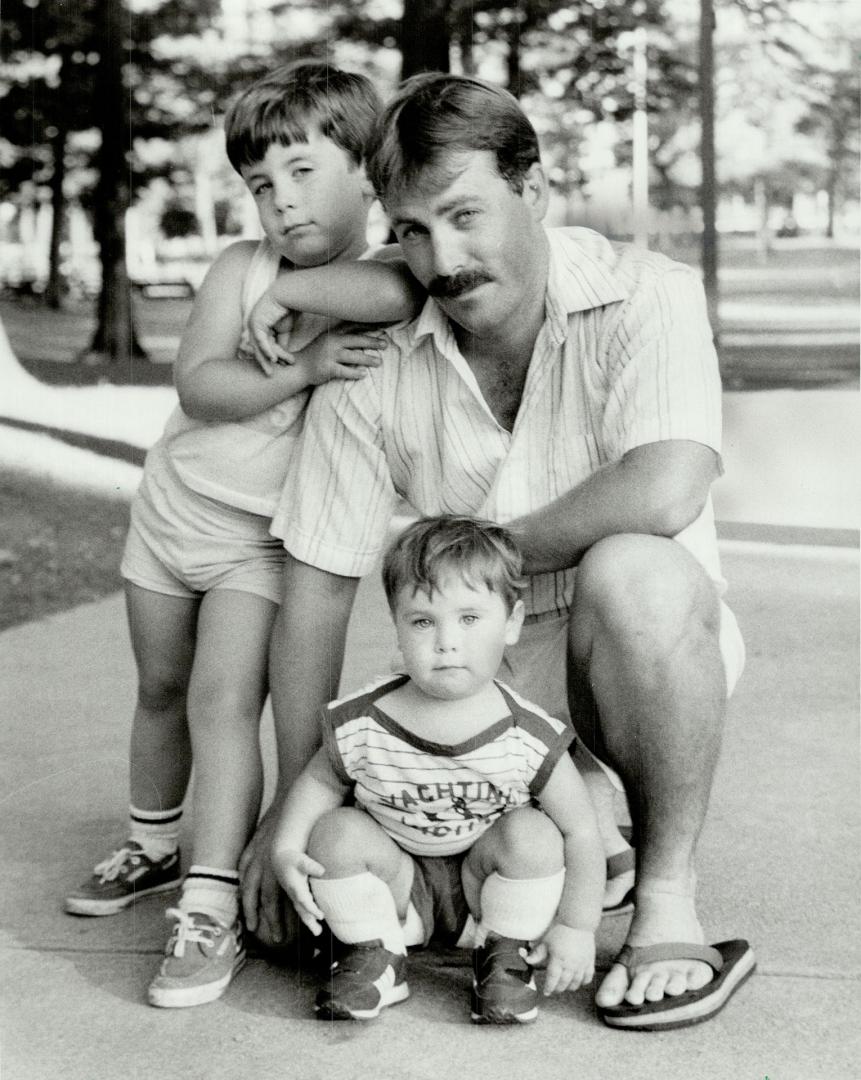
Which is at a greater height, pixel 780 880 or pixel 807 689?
pixel 780 880

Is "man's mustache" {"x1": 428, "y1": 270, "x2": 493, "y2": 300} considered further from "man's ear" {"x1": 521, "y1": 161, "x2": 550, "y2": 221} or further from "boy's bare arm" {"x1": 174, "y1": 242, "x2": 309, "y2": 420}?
"boy's bare arm" {"x1": 174, "y1": 242, "x2": 309, "y2": 420}

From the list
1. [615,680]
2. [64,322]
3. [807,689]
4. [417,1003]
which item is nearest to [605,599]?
[615,680]

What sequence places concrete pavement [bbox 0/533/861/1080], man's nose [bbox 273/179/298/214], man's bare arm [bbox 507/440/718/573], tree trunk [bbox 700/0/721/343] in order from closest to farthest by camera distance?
1. concrete pavement [bbox 0/533/861/1080]
2. man's bare arm [bbox 507/440/718/573]
3. man's nose [bbox 273/179/298/214]
4. tree trunk [bbox 700/0/721/343]

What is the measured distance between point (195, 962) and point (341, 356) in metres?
0.93

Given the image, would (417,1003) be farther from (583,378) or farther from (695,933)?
(583,378)

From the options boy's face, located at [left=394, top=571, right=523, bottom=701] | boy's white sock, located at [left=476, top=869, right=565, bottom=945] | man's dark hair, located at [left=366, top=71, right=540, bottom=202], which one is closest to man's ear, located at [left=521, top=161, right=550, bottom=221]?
man's dark hair, located at [left=366, top=71, right=540, bottom=202]

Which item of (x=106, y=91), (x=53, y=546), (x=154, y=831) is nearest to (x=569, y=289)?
(x=154, y=831)

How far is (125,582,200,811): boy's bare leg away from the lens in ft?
8.64

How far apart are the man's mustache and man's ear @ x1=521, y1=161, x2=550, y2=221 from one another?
16 cm

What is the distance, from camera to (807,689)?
3820 mm

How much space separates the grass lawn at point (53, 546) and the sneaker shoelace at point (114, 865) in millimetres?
2155

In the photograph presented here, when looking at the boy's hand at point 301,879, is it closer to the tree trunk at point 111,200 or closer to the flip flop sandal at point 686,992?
the flip flop sandal at point 686,992

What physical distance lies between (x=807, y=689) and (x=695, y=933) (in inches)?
68.3

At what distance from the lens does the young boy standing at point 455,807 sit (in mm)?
2100
